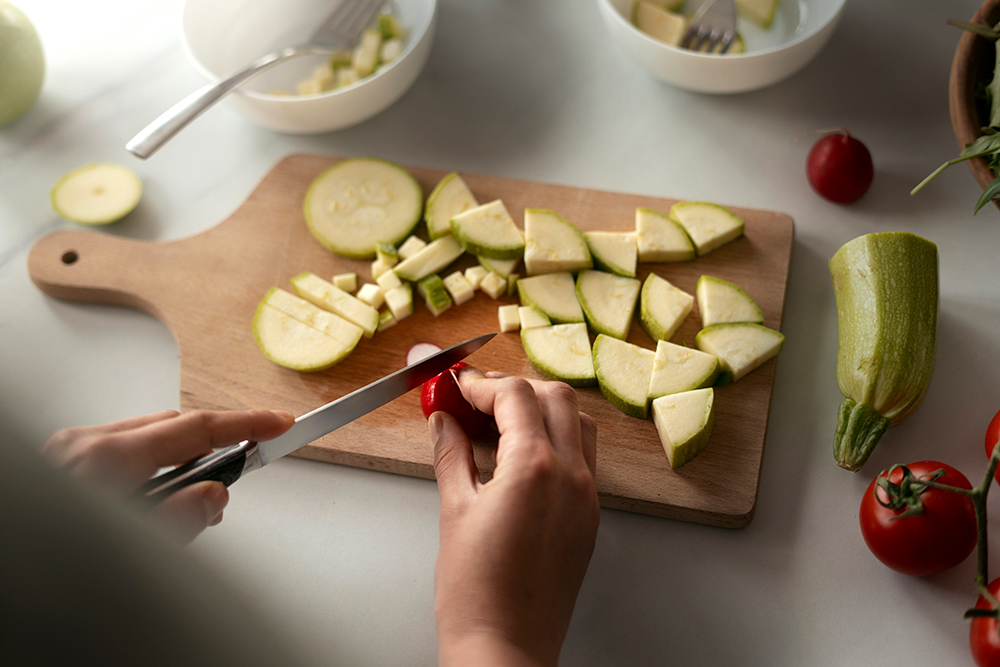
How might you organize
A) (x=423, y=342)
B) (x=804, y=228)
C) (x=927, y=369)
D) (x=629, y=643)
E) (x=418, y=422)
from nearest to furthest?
(x=629, y=643)
(x=927, y=369)
(x=418, y=422)
(x=423, y=342)
(x=804, y=228)

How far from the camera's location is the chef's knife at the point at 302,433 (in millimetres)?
1518

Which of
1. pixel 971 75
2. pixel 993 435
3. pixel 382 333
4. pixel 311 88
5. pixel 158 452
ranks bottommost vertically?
pixel 382 333

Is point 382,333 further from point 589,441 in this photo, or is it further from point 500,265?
point 589,441

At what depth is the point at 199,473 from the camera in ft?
5.06

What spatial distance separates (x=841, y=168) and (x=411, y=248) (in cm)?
152

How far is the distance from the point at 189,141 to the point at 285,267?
91cm

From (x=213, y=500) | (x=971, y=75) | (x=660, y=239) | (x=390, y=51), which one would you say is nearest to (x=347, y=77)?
(x=390, y=51)

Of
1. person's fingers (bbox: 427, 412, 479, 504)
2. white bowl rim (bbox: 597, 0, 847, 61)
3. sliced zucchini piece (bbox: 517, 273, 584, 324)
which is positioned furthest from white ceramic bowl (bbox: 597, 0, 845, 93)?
person's fingers (bbox: 427, 412, 479, 504)

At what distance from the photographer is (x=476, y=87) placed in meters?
2.94

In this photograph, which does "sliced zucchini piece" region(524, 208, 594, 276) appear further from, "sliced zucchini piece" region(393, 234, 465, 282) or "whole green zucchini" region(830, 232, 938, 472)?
"whole green zucchini" region(830, 232, 938, 472)

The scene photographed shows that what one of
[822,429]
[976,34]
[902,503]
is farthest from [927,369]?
[976,34]

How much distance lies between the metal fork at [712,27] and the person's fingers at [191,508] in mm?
2316

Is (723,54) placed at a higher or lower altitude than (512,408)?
higher

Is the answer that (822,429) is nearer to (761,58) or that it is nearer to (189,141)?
(761,58)
